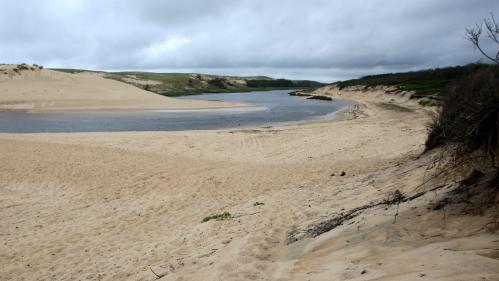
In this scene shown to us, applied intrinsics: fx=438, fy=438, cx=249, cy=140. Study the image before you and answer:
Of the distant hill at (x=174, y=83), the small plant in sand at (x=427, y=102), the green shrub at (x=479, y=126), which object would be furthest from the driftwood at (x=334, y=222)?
the distant hill at (x=174, y=83)

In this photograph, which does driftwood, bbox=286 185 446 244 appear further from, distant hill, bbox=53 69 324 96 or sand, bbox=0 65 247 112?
distant hill, bbox=53 69 324 96

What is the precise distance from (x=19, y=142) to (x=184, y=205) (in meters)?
12.0

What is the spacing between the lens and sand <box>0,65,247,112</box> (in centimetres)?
4500

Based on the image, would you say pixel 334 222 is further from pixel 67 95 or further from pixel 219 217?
pixel 67 95

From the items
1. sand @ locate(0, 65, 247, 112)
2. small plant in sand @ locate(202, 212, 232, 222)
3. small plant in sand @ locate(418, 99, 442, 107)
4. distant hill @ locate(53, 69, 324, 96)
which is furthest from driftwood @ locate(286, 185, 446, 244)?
distant hill @ locate(53, 69, 324, 96)

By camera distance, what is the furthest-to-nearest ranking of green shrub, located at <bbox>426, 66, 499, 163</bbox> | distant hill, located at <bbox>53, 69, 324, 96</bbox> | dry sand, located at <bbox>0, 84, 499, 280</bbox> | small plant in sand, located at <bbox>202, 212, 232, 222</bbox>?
1. distant hill, located at <bbox>53, 69, 324, 96</bbox>
2. small plant in sand, located at <bbox>202, 212, 232, 222</bbox>
3. green shrub, located at <bbox>426, 66, 499, 163</bbox>
4. dry sand, located at <bbox>0, 84, 499, 280</bbox>

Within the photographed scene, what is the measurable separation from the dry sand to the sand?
29.3m

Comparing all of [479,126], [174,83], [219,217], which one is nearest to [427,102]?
[219,217]

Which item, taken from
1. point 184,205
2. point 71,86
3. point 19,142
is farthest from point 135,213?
point 71,86

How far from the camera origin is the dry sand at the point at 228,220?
4.76 metres

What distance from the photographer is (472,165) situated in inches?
253

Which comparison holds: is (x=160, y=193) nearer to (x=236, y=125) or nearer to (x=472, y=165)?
(x=472, y=165)

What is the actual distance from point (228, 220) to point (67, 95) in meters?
46.1

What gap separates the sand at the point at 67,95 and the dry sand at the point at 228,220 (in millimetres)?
29321
